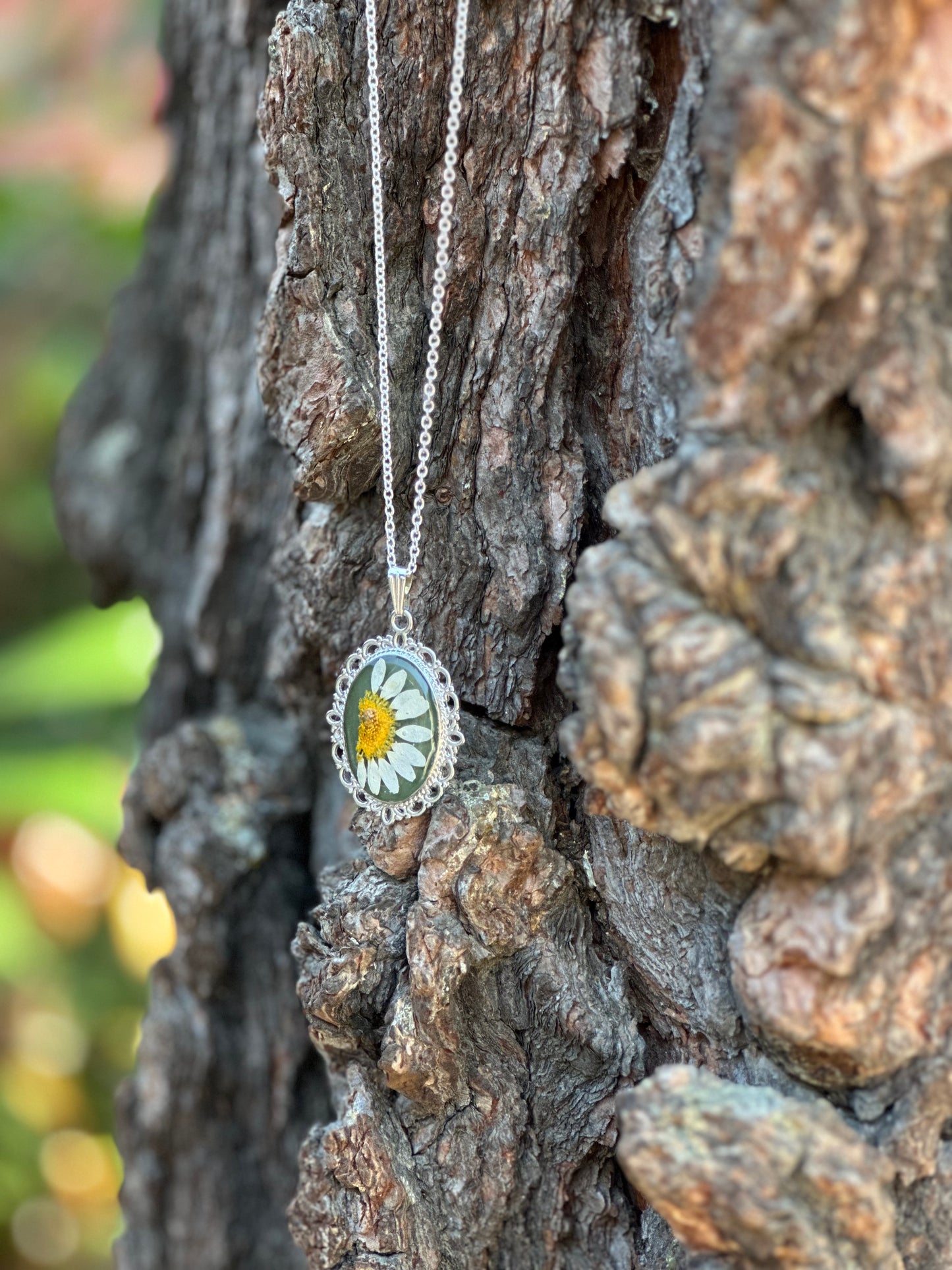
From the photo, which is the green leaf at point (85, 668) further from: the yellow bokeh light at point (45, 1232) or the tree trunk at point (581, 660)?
the yellow bokeh light at point (45, 1232)

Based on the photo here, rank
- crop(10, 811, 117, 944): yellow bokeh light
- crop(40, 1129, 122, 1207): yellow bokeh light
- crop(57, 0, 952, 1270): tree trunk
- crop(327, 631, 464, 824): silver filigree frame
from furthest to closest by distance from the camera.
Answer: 1. crop(10, 811, 117, 944): yellow bokeh light
2. crop(40, 1129, 122, 1207): yellow bokeh light
3. crop(327, 631, 464, 824): silver filigree frame
4. crop(57, 0, 952, 1270): tree trunk

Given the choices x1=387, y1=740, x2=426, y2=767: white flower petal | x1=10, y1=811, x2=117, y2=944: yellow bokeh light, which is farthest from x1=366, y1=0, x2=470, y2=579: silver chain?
x1=10, y1=811, x2=117, y2=944: yellow bokeh light

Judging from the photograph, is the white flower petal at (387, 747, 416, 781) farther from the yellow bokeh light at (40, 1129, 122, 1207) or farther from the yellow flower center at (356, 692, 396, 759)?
the yellow bokeh light at (40, 1129, 122, 1207)

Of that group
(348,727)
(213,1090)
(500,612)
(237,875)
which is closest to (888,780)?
(500,612)

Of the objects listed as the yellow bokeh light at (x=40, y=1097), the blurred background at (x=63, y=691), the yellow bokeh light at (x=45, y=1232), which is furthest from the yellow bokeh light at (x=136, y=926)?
the yellow bokeh light at (x=45, y=1232)

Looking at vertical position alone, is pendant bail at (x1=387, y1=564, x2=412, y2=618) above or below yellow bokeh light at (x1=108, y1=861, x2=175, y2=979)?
above

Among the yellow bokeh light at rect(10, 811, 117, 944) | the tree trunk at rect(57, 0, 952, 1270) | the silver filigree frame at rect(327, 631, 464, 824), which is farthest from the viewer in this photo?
the yellow bokeh light at rect(10, 811, 117, 944)

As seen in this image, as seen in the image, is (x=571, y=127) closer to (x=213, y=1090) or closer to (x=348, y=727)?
(x=348, y=727)
